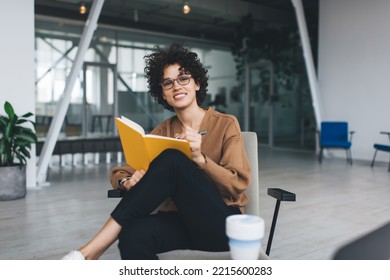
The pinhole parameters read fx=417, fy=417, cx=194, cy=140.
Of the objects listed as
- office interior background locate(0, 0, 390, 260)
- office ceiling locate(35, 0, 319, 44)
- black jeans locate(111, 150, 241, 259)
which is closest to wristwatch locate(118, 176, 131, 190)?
black jeans locate(111, 150, 241, 259)

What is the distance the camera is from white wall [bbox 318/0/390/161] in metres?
8.49

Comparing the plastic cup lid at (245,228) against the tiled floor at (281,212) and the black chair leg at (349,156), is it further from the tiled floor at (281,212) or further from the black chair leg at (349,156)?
Answer: the black chair leg at (349,156)

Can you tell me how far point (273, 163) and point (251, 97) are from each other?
4.76m

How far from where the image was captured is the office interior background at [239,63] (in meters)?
8.84

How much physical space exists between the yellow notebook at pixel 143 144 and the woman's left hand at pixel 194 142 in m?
0.02

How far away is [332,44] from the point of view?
9.48 meters

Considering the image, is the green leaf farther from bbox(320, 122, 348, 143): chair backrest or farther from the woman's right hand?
bbox(320, 122, 348, 143): chair backrest

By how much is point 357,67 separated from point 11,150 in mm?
7126

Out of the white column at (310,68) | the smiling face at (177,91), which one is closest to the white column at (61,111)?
the smiling face at (177,91)

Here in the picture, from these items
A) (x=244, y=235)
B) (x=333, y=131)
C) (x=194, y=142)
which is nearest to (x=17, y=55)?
(x=194, y=142)

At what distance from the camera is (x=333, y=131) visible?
8727 millimetres

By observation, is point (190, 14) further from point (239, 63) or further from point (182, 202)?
point (182, 202)
